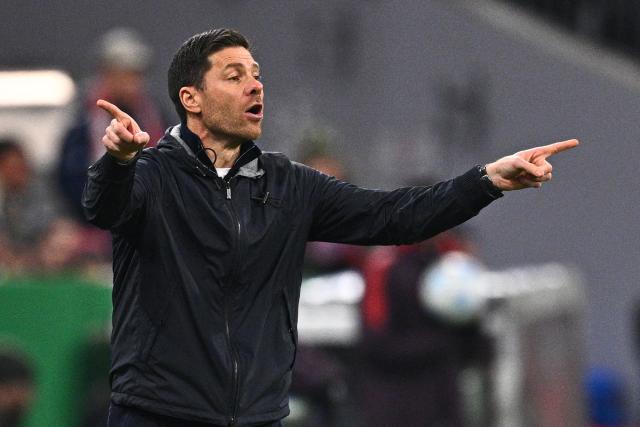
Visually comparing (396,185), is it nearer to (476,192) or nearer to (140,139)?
(476,192)

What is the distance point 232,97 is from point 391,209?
1.76 feet

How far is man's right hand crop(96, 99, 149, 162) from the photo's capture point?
3.95m

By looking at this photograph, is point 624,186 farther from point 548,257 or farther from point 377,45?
point 377,45

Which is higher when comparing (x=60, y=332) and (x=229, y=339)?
(x=60, y=332)

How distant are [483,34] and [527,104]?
0.60m

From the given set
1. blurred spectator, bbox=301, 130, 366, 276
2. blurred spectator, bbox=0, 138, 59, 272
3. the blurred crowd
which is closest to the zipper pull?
blurred spectator, bbox=0, 138, 59, 272

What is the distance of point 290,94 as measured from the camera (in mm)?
10906

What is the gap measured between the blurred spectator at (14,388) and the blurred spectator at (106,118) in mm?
963

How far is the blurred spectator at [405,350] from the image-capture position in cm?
864

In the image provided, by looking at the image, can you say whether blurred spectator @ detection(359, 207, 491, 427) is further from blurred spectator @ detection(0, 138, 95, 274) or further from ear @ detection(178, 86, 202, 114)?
ear @ detection(178, 86, 202, 114)

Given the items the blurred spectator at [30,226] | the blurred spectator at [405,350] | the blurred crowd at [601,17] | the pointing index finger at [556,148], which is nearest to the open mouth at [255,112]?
the pointing index finger at [556,148]

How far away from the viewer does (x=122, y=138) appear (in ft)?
12.9

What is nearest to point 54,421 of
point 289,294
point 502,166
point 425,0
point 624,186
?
point 289,294

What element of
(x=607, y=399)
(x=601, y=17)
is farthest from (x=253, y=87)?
(x=601, y=17)
